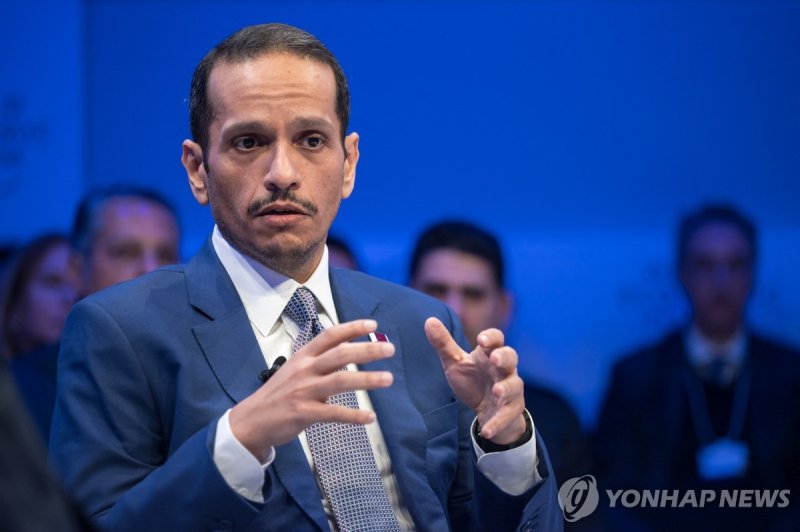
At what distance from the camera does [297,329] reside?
1966 mm

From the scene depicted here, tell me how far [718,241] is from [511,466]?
201 cm

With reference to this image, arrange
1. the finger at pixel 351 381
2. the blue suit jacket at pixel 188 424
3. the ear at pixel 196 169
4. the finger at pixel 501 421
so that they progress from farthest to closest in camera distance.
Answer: the ear at pixel 196 169 < the finger at pixel 501 421 < the blue suit jacket at pixel 188 424 < the finger at pixel 351 381

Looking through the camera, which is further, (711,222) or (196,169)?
(711,222)

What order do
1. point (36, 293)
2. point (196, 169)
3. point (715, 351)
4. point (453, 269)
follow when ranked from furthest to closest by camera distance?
point (36, 293), point (453, 269), point (715, 351), point (196, 169)

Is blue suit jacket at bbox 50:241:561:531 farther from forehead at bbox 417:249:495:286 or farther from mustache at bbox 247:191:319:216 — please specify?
forehead at bbox 417:249:495:286

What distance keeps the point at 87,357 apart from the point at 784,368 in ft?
8.06

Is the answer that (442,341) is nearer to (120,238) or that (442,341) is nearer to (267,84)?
(267,84)

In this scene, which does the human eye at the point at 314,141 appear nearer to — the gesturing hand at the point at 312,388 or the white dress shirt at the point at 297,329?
the white dress shirt at the point at 297,329

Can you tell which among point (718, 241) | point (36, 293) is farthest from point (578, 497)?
point (36, 293)

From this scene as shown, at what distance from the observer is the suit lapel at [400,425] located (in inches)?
74.5

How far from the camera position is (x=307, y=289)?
2.02m

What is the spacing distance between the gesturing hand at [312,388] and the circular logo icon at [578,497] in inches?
28.5

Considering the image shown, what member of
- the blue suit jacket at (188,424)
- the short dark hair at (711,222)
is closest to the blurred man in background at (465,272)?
the short dark hair at (711,222)

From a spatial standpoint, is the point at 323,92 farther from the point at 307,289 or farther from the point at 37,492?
the point at 37,492
